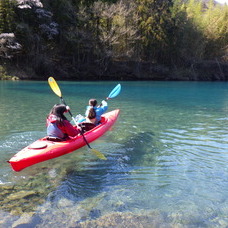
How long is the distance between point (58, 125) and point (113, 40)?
23120 mm

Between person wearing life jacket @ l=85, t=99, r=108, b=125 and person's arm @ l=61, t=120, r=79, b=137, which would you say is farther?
person wearing life jacket @ l=85, t=99, r=108, b=125

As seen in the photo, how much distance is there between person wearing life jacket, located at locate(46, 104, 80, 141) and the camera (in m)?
4.83

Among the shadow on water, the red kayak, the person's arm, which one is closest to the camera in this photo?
the shadow on water

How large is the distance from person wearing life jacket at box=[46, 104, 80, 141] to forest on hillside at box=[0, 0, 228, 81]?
19601 mm

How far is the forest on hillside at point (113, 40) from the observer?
23719 mm

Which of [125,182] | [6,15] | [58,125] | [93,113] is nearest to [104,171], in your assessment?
[125,182]

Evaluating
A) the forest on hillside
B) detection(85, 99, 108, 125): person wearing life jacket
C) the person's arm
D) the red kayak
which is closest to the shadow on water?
the red kayak

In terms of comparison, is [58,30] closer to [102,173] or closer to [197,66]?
[197,66]

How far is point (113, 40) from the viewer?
26609mm

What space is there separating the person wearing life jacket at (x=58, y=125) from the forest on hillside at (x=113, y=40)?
64.3 feet

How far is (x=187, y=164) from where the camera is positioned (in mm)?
4934

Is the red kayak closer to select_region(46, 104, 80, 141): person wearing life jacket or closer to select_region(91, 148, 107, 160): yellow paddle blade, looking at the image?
select_region(46, 104, 80, 141): person wearing life jacket

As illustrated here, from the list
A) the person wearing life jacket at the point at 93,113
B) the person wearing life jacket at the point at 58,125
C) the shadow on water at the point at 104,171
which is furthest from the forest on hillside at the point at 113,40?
the shadow on water at the point at 104,171

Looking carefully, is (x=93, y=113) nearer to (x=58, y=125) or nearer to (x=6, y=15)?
(x=58, y=125)
